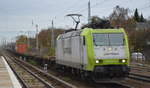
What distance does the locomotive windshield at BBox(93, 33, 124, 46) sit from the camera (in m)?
18.8

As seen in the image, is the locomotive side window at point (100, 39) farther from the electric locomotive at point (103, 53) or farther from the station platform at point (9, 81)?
the station platform at point (9, 81)

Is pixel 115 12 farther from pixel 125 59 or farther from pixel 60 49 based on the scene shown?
pixel 125 59

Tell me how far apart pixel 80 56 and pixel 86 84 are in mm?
1653

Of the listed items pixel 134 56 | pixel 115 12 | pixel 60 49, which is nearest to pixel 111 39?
pixel 60 49

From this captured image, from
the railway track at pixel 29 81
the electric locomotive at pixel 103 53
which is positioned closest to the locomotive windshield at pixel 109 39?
the electric locomotive at pixel 103 53

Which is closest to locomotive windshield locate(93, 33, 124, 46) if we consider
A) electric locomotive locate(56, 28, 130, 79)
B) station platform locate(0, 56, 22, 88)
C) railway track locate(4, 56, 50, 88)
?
electric locomotive locate(56, 28, 130, 79)

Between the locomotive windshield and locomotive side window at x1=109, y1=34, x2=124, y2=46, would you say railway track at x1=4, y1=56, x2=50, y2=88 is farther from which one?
locomotive side window at x1=109, y1=34, x2=124, y2=46

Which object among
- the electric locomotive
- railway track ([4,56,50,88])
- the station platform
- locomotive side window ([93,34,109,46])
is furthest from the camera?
railway track ([4,56,50,88])

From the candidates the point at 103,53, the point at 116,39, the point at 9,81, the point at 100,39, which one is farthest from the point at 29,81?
the point at 116,39

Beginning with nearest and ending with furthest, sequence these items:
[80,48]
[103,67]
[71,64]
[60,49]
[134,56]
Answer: [103,67] < [80,48] < [71,64] < [60,49] < [134,56]

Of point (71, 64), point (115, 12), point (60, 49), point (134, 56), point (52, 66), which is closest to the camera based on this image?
point (71, 64)

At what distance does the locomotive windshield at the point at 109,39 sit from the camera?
18805mm

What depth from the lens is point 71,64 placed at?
74.9 ft

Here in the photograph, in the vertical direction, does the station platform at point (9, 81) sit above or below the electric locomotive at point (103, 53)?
below
